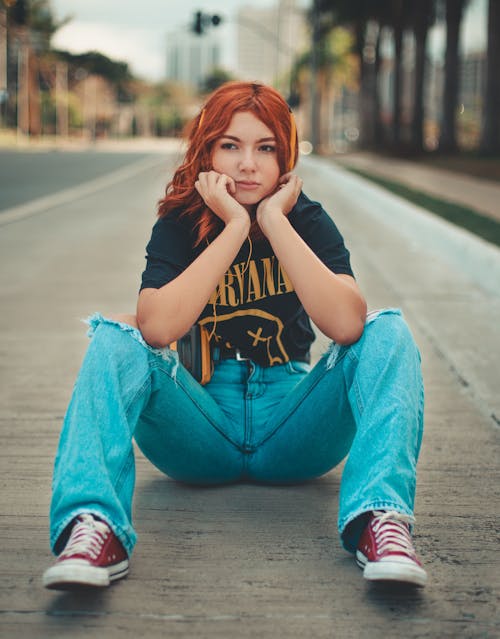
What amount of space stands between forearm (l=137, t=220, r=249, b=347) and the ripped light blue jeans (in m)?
0.06

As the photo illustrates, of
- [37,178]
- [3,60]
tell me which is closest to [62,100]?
[3,60]

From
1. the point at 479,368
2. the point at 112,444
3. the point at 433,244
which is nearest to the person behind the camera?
the point at 112,444

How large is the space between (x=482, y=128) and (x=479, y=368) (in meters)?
24.8

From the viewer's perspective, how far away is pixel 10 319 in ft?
22.7

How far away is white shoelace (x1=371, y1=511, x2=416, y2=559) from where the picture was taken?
2.54 meters

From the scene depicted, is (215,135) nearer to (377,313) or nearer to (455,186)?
(377,313)

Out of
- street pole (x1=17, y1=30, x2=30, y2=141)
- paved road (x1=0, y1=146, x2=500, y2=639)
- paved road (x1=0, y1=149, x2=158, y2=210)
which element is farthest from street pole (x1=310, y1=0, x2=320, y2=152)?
street pole (x1=17, y1=30, x2=30, y2=141)

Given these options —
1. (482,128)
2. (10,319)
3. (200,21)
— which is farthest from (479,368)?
(200,21)

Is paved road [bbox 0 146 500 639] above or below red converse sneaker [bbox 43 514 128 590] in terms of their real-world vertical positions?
below

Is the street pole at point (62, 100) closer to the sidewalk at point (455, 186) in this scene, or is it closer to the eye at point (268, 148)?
the sidewalk at point (455, 186)

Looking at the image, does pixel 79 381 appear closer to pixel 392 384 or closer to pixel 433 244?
pixel 392 384

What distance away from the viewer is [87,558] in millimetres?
2475

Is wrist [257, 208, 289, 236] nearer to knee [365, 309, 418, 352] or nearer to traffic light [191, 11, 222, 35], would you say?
knee [365, 309, 418, 352]

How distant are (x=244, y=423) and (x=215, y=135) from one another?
92 cm
